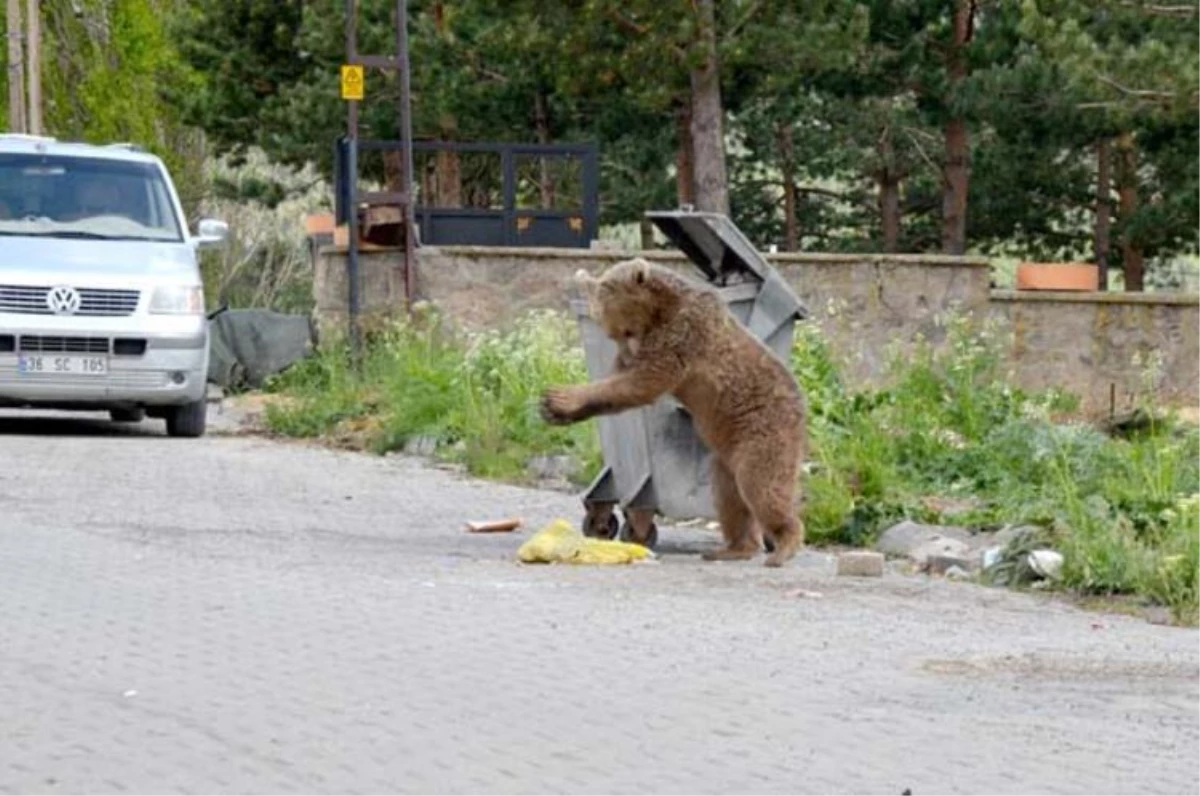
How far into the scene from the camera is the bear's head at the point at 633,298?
1320 cm

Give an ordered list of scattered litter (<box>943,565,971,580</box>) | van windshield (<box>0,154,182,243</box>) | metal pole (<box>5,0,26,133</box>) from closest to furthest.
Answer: scattered litter (<box>943,565,971,580</box>), van windshield (<box>0,154,182,243</box>), metal pole (<box>5,0,26,133</box>)

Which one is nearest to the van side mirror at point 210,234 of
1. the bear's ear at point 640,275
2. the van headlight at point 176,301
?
the van headlight at point 176,301

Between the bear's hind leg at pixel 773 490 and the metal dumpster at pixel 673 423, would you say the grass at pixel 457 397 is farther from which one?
the bear's hind leg at pixel 773 490

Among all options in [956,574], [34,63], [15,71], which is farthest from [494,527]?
[15,71]

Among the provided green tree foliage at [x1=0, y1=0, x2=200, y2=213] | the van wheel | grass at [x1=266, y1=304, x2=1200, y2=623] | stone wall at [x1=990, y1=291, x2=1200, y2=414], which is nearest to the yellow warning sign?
grass at [x1=266, y1=304, x2=1200, y2=623]

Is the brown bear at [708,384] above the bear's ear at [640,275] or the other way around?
the other way around

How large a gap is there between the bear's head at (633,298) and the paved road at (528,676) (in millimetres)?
1147

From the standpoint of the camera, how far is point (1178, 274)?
186 ft

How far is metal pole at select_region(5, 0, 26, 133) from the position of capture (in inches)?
2026

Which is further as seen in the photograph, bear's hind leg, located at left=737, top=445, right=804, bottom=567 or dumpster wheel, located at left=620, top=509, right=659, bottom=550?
dumpster wheel, located at left=620, top=509, right=659, bottom=550

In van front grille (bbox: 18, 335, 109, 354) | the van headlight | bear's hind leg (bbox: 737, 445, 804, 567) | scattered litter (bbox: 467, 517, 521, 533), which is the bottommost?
scattered litter (bbox: 467, 517, 521, 533)

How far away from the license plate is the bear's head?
932 cm

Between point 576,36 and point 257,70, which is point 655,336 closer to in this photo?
point 576,36

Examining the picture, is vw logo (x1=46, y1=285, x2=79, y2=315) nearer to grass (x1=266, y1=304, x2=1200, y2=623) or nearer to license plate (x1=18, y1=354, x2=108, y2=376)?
license plate (x1=18, y1=354, x2=108, y2=376)
